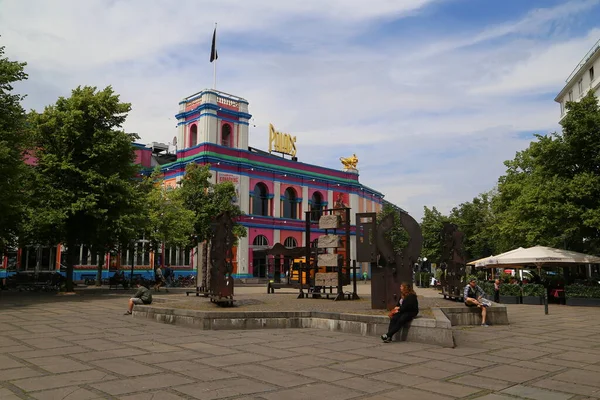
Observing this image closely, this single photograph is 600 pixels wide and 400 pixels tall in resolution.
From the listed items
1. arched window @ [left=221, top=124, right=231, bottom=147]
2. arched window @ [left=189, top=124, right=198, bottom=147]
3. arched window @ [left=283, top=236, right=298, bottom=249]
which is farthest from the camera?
arched window @ [left=283, top=236, right=298, bottom=249]

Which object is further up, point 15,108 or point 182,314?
point 15,108

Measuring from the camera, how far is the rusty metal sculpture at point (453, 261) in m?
17.0

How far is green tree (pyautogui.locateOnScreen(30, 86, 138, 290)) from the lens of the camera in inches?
907

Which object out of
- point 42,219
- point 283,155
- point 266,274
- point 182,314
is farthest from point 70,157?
point 283,155

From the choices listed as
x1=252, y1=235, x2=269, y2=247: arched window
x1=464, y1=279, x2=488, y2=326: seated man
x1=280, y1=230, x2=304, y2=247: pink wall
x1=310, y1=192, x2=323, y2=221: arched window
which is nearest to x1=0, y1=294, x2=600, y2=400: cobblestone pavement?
x1=464, y1=279, x2=488, y2=326: seated man

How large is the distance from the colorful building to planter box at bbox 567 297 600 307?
29.2 metres

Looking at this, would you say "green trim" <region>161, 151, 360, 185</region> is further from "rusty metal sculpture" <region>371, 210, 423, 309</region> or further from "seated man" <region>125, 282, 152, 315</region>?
"rusty metal sculpture" <region>371, 210, 423, 309</region>

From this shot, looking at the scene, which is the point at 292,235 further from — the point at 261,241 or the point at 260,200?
the point at 260,200

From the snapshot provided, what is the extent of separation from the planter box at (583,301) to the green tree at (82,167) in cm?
2062

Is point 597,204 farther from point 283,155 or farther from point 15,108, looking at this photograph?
A: point 283,155

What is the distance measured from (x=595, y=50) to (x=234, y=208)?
33.7 meters

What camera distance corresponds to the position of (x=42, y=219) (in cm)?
2188

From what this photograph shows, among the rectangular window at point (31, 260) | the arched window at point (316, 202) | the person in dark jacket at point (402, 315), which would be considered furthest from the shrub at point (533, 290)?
the rectangular window at point (31, 260)

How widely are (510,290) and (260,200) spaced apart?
103ft
